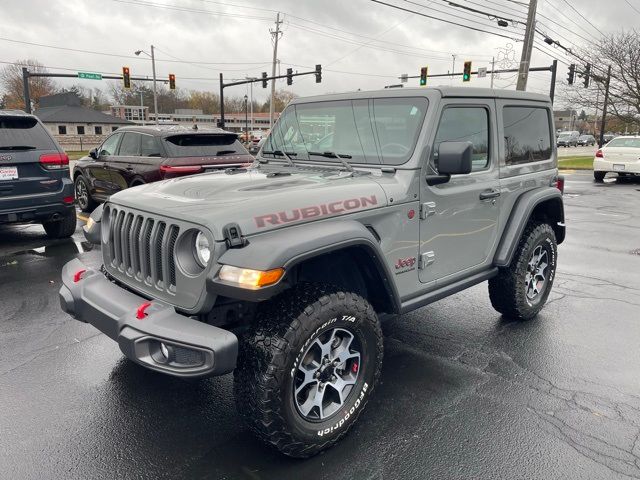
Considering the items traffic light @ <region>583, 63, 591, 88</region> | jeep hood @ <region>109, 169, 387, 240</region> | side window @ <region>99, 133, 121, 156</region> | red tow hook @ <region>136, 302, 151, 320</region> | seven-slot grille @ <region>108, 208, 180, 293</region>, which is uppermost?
traffic light @ <region>583, 63, 591, 88</region>

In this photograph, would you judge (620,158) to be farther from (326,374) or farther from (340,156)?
(326,374)

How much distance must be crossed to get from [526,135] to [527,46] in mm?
19139

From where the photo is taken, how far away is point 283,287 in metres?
2.55

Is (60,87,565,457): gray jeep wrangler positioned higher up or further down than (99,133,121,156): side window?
further down

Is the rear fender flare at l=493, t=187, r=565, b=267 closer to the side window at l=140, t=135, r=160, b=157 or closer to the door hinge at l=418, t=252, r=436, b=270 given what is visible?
the door hinge at l=418, t=252, r=436, b=270

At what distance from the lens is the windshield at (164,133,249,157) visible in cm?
852

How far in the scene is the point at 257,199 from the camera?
269 cm

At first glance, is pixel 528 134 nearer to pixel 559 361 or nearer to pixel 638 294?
pixel 559 361

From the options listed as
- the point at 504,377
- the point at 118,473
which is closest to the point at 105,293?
the point at 118,473

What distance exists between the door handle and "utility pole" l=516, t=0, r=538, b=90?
62.4ft

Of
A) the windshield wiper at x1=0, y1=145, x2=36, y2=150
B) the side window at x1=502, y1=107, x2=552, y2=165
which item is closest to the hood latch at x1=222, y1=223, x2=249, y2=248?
the side window at x1=502, y1=107, x2=552, y2=165

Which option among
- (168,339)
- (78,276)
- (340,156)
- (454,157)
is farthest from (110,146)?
(168,339)

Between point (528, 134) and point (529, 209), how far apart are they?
735 millimetres

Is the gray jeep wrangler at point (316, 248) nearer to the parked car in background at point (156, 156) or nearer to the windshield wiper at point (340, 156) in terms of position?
the windshield wiper at point (340, 156)
